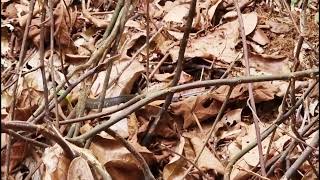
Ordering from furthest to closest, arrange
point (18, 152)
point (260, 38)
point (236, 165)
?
point (260, 38) < point (18, 152) < point (236, 165)

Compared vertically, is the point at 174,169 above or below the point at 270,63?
below

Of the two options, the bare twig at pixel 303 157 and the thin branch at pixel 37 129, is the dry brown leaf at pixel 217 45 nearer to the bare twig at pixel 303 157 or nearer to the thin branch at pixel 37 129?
the bare twig at pixel 303 157

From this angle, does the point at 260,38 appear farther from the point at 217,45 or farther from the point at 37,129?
the point at 37,129

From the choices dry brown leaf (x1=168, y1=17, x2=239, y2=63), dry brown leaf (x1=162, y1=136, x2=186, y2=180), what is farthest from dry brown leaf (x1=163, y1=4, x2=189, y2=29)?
dry brown leaf (x1=162, y1=136, x2=186, y2=180)

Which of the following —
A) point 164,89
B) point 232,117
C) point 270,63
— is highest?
point 164,89

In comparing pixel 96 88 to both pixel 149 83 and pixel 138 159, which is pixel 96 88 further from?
pixel 138 159

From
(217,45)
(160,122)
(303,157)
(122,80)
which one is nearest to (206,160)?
(160,122)
